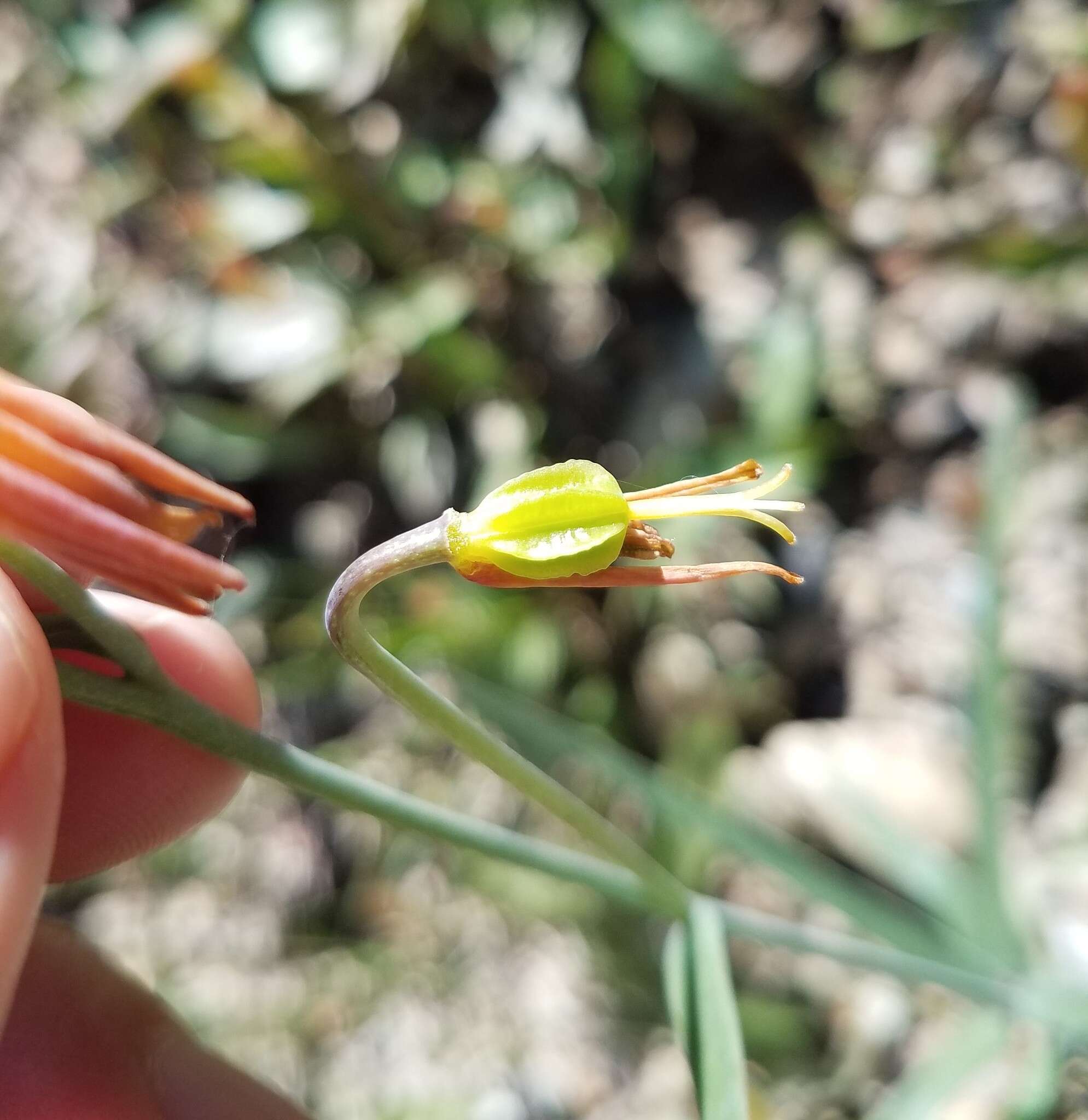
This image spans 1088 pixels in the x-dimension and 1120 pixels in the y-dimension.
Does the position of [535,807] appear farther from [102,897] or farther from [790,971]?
[102,897]

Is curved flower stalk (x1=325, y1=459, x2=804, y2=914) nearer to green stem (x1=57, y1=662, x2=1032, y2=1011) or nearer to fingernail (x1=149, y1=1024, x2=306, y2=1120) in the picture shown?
green stem (x1=57, y1=662, x2=1032, y2=1011)

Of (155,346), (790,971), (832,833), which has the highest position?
(155,346)

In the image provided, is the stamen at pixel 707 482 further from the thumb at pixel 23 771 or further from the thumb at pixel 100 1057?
the thumb at pixel 100 1057

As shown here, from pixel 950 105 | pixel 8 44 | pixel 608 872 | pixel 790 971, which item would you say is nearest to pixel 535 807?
pixel 790 971

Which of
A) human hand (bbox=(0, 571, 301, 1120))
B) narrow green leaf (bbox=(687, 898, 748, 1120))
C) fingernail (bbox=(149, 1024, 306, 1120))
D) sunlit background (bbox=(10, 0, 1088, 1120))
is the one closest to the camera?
narrow green leaf (bbox=(687, 898, 748, 1120))

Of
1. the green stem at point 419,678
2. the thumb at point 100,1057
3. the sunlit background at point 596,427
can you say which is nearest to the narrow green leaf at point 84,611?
the green stem at point 419,678

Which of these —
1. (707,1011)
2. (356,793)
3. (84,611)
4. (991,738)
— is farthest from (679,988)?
(991,738)

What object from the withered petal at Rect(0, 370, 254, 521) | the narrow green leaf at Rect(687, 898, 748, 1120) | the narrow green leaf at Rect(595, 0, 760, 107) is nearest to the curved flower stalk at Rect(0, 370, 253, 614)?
the withered petal at Rect(0, 370, 254, 521)

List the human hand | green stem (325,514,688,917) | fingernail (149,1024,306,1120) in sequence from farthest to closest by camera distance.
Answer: fingernail (149,1024,306,1120) < the human hand < green stem (325,514,688,917)
